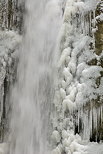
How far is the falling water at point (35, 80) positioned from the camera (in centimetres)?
567

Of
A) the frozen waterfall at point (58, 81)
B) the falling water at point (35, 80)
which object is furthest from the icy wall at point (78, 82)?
the falling water at point (35, 80)

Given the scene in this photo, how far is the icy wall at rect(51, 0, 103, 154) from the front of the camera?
495 cm

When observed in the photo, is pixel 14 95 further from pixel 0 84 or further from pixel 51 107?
pixel 51 107

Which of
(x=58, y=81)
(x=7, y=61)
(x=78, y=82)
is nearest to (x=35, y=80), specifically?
(x=58, y=81)

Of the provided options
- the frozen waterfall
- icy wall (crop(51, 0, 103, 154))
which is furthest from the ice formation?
icy wall (crop(51, 0, 103, 154))

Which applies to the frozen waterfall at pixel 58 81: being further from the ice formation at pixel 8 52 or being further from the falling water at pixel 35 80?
the ice formation at pixel 8 52

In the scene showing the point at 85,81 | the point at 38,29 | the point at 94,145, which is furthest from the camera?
the point at 38,29

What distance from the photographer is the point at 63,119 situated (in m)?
5.22

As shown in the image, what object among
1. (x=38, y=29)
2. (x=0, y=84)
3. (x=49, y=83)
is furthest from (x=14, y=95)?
(x=38, y=29)

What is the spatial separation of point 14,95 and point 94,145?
7.16 ft

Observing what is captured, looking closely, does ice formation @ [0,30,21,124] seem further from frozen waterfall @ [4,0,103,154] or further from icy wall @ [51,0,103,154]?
icy wall @ [51,0,103,154]

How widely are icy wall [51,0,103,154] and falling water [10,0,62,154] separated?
326mm

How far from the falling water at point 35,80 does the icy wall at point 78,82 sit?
1.07 ft

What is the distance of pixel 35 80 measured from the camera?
5.98 m
